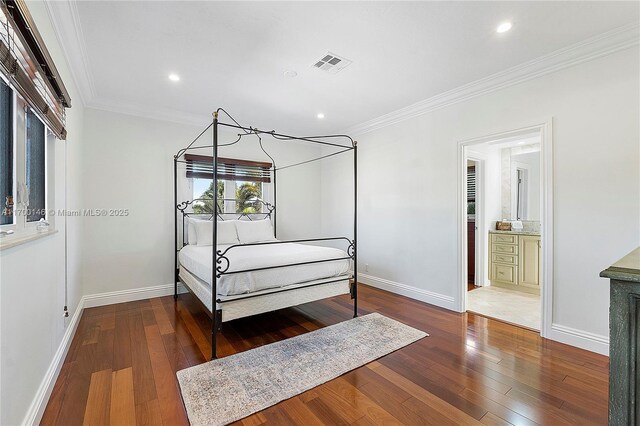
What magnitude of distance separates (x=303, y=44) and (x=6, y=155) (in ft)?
6.96

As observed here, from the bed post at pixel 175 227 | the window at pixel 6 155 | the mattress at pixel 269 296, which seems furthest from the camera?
the bed post at pixel 175 227

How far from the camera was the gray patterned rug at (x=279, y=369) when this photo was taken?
1.84 metres

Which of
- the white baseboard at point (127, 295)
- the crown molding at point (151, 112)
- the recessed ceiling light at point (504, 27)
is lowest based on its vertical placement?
the white baseboard at point (127, 295)

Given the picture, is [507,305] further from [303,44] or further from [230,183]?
[230,183]

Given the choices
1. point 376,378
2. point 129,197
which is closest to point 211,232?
point 129,197

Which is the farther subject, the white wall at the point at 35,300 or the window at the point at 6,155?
the window at the point at 6,155

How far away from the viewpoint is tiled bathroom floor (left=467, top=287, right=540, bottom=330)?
3333 millimetres

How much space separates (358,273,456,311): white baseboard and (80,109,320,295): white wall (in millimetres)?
3027

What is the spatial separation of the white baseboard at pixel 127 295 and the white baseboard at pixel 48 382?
0.87 metres

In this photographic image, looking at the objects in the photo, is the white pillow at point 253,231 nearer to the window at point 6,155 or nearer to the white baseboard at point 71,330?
the white baseboard at point 71,330

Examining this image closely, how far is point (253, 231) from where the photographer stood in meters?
4.36

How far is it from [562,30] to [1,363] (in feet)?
13.3

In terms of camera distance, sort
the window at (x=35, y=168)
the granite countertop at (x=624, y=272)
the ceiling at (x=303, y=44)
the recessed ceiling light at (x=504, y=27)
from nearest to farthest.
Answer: the granite countertop at (x=624, y=272), the window at (x=35, y=168), the ceiling at (x=303, y=44), the recessed ceiling light at (x=504, y=27)

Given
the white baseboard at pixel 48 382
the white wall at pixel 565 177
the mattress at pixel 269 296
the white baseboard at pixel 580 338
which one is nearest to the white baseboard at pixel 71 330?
the white baseboard at pixel 48 382
